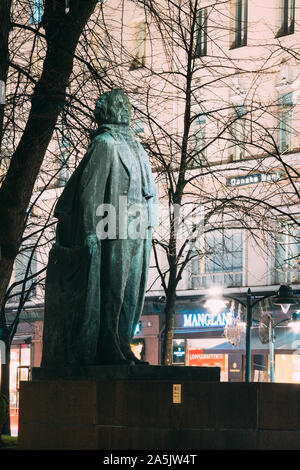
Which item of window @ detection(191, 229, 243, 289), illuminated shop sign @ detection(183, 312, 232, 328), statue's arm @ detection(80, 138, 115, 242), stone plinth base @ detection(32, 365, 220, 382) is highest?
window @ detection(191, 229, 243, 289)

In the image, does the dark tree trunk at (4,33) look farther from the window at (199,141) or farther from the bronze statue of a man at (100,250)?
the window at (199,141)

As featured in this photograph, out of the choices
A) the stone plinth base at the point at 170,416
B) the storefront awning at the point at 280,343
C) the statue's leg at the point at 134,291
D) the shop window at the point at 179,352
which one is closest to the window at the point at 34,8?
the statue's leg at the point at 134,291

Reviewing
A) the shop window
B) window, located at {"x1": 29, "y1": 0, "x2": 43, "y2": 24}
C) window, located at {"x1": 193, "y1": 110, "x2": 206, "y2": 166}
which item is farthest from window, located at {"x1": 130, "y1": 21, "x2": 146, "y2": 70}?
the shop window

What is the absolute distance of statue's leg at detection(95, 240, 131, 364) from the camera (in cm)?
841

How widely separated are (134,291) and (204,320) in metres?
25.6

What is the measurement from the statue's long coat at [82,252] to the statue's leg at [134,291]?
395mm

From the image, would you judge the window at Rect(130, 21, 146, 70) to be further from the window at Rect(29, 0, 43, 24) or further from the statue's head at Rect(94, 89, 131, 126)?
the statue's head at Rect(94, 89, 131, 126)

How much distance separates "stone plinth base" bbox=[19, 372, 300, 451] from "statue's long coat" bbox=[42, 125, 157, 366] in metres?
0.50

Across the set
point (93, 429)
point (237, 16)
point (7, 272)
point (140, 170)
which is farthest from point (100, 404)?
point (237, 16)

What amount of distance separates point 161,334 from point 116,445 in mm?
27251

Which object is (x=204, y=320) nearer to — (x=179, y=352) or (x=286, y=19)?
(x=179, y=352)

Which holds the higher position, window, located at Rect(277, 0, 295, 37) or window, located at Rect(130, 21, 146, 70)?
window, located at Rect(277, 0, 295, 37)

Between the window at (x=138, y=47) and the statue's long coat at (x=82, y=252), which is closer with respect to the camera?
the statue's long coat at (x=82, y=252)

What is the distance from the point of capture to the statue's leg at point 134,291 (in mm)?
8750
